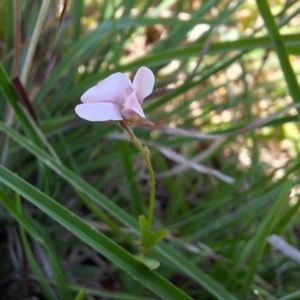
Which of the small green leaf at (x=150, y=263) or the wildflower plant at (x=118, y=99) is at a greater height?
the wildflower plant at (x=118, y=99)

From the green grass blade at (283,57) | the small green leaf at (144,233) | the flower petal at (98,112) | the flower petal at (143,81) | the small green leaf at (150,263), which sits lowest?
the small green leaf at (150,263)

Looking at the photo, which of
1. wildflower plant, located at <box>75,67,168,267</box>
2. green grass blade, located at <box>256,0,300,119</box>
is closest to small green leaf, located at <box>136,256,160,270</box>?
wildflower plant, located at <box>75,67,168,267</box>

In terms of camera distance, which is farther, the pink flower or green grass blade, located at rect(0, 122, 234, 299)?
green grass blade, located at rect(0, 122, 234, 299)

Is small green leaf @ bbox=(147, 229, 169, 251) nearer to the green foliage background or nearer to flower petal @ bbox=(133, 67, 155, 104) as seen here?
the green foliage background

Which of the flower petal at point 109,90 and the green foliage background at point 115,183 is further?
the green foliage background at point 115,183

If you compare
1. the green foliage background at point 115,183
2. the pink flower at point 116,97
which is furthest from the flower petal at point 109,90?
the green foliage background at point 115,183

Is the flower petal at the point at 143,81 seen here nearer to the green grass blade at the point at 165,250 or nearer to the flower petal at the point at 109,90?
the flower petal at the point at 109,90

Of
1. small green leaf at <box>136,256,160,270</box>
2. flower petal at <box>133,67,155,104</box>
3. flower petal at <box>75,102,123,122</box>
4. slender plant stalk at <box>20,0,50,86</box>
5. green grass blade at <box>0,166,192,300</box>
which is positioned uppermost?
slender plant stalk at <box>20,0,50,86</box>

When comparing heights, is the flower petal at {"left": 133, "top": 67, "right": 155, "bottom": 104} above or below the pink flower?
above

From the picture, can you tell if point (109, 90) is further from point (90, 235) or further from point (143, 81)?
point (90, 235)
